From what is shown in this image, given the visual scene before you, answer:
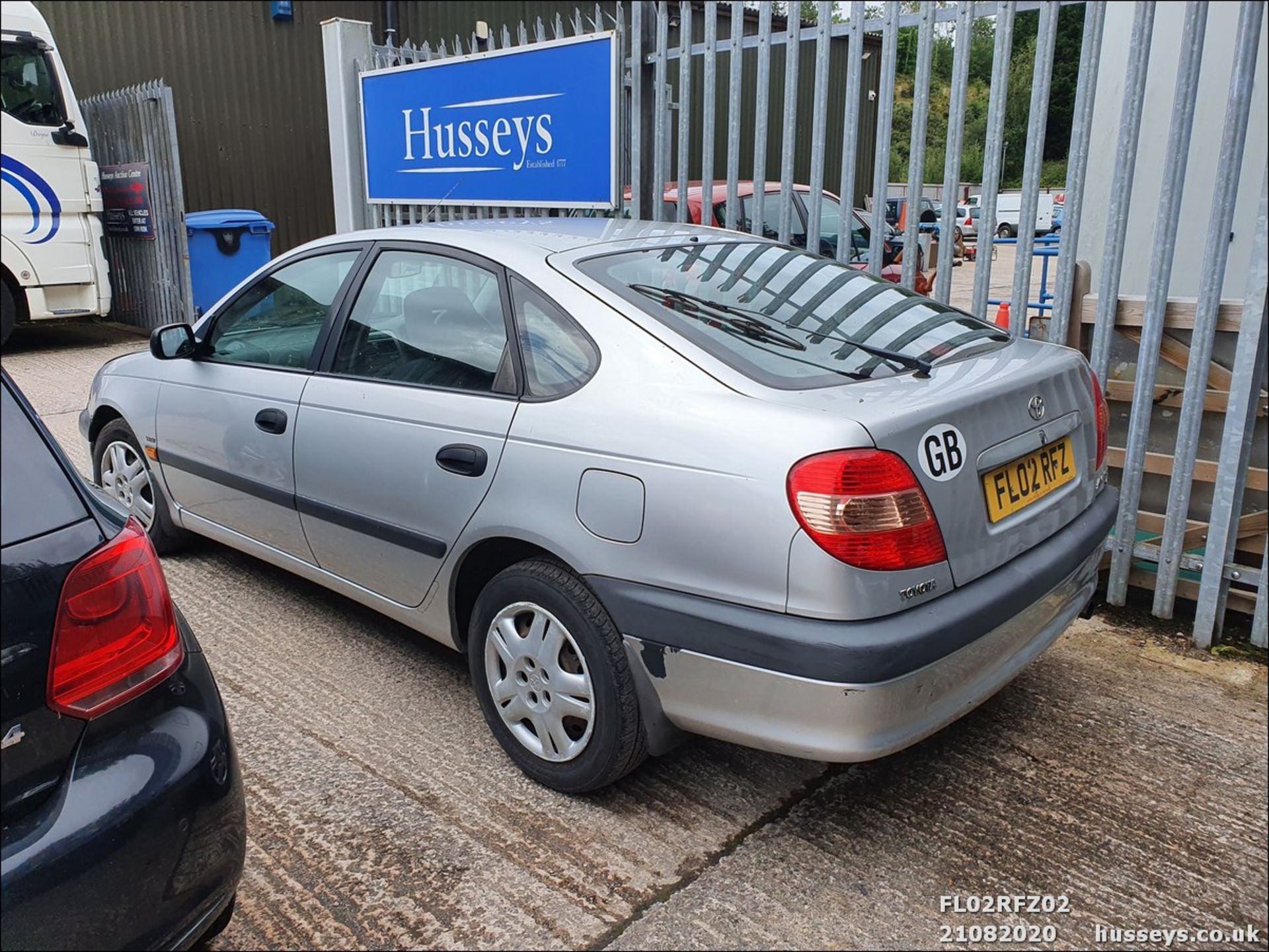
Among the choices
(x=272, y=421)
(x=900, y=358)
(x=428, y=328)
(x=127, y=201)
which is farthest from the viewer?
(x=127, y=201)

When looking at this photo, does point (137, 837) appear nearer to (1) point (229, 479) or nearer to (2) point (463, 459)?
(2) point (463, 459)

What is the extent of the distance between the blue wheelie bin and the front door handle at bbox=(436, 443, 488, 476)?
815 cm

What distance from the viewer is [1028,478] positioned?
2547 mm

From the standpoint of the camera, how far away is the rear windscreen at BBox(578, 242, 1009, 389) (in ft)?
8.39

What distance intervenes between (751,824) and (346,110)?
626cm

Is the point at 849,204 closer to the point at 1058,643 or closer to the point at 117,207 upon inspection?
the point at 1058,643

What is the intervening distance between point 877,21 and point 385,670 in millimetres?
3193

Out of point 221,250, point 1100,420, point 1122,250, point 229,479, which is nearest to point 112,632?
point 229,479

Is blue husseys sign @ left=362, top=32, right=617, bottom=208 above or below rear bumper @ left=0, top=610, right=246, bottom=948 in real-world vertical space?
above

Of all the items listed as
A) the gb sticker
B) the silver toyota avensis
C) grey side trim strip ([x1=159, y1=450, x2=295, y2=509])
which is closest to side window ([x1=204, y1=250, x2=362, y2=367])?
the silver toyota avensis

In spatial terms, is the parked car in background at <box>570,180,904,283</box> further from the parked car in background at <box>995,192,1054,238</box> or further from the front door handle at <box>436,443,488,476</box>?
the front door handle at <box>436,443,488,476</box>

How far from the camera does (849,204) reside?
461 centimetres

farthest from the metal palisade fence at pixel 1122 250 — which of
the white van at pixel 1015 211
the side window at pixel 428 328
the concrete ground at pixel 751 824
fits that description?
the side window at pixel 428 328

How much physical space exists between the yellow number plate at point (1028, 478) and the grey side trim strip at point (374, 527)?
1438 mm
